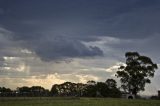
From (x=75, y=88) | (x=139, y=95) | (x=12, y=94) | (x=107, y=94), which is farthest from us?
(x=75, y=88)

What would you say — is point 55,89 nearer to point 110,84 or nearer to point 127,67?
point 110,84

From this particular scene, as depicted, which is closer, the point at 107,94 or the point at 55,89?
the point at 107,94

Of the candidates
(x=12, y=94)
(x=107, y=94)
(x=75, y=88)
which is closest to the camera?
(x=12, y=94)

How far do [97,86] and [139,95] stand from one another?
31047mm

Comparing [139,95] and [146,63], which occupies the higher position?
[146,63]

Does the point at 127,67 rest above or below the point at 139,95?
above

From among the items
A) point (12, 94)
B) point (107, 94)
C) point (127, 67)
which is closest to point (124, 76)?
point (127, 67)

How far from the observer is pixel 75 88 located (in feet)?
577

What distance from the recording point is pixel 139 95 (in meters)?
116

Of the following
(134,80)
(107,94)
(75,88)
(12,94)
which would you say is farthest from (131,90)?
(75,88)

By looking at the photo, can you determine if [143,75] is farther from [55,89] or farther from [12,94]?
[55,89]

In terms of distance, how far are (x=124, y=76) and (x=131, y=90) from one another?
5.27 meters

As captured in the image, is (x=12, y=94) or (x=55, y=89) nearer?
(x=12, y=94)

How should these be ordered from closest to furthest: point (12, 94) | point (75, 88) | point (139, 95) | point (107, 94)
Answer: point (12, 94) < point (139, 95) < point (107, 94) < point (75, 88)
